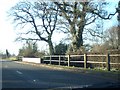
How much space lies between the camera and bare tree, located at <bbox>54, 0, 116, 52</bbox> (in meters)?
38.5

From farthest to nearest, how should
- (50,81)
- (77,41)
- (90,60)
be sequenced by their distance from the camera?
1. (77,41)
2. (90,60)
3. (50,81)

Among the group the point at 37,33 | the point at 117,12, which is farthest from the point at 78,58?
the point at 37,33

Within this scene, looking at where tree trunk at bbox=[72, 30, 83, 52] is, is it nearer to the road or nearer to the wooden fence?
the wooden fence

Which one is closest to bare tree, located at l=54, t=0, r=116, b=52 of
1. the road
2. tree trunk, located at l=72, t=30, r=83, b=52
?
tree trunk, located at l=72, t=30, r=83, b=52

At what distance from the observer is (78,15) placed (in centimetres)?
3906

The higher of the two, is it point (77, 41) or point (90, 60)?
point (77, 41)

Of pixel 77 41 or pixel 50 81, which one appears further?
pixel 77 41

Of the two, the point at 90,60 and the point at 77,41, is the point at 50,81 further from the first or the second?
the point at 77,41

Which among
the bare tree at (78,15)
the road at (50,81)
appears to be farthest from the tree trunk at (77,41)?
the road at (50,81)

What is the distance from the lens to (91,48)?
4888 centimetres

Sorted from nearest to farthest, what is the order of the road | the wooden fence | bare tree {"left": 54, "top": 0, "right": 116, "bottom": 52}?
the road → the wooden fence → bare tree {"left": 54, "top": 0, "right": 116, "bottom": 52}

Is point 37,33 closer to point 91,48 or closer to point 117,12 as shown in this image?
point 91,48

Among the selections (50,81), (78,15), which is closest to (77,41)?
(78,15)

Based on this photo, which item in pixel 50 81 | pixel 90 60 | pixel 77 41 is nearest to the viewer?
pixel 50 81
